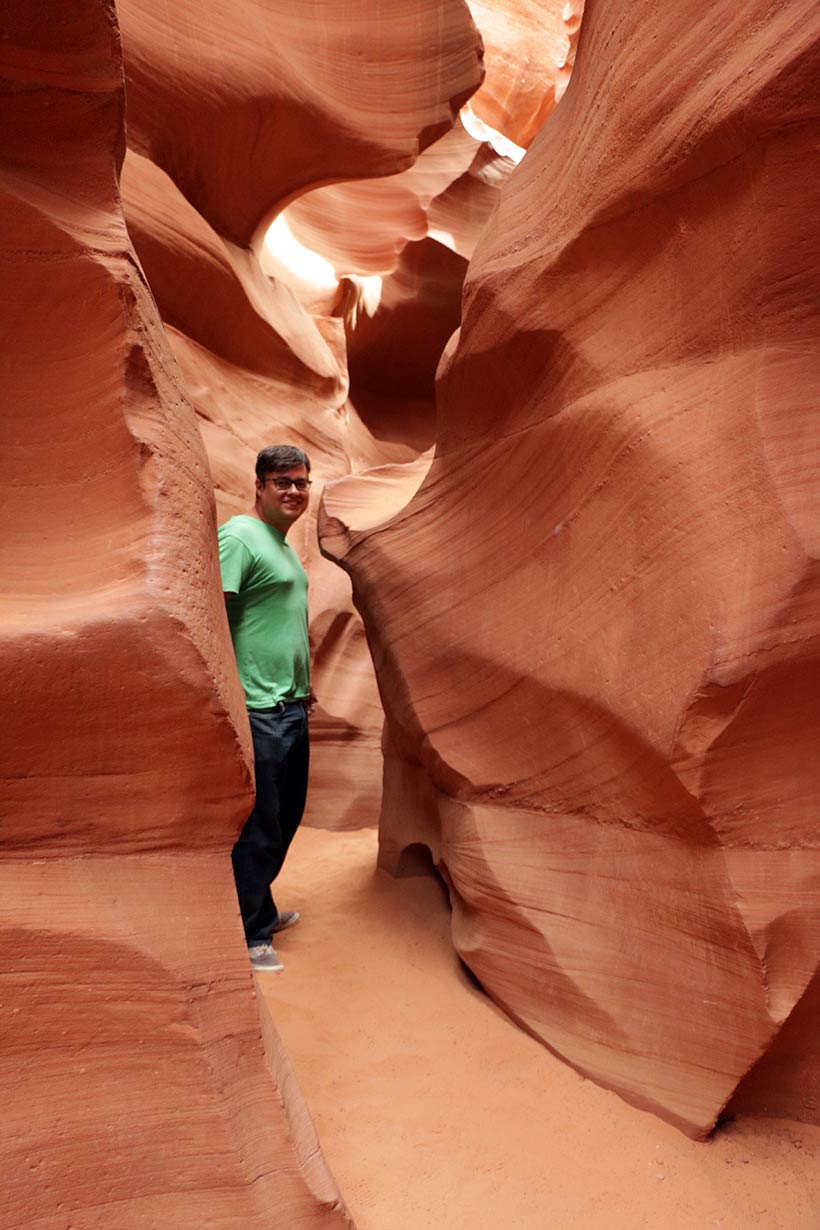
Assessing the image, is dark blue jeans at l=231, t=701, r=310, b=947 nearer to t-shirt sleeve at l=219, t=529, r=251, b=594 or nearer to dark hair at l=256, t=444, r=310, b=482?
t-shirt sleeve at l=219, t=529, r=251, b=594

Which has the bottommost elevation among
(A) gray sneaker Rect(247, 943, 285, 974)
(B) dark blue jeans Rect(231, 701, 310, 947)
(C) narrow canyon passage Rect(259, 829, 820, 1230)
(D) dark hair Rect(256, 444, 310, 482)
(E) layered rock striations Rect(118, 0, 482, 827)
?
(C) narrow canyon passage Rect(259, 829, 820, 1230)

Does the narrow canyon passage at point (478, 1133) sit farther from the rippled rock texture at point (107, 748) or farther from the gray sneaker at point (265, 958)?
the rippled rock texture at point (107, 748)

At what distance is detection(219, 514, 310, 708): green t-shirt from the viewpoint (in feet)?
11.1

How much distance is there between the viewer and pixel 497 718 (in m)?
3.16

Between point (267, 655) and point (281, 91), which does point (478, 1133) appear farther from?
point (281, 91)

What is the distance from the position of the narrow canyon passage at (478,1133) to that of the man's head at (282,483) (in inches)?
62.7

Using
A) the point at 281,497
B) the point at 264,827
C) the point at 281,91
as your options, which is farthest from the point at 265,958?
the point at 281,91

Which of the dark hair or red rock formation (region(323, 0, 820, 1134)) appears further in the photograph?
the dark hair

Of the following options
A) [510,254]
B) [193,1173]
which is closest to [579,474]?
[510,254]

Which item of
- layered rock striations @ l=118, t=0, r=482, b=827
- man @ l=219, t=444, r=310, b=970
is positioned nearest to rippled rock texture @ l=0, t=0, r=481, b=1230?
man @ l=219, t=444, r=310, b=970

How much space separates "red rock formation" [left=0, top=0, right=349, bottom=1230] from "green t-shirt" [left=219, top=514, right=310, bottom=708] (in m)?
1.05

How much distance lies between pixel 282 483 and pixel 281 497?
0.16ft

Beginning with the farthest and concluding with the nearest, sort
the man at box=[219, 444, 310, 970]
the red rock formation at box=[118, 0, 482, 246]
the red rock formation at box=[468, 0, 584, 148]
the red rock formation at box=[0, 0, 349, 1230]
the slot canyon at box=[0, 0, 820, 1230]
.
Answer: the red rock formation at box=[468, 0, 584, 148], the red rock formation at box=[118, 0, 482, 246], the man at box=[219, 444, 310, 970], the slot canyon at box=[0, 0, 820, 1230], the red rock formation at box=[0, 0, 349, 1230]

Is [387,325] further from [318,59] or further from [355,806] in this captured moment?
[355,806]
